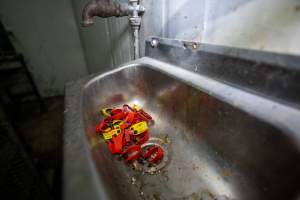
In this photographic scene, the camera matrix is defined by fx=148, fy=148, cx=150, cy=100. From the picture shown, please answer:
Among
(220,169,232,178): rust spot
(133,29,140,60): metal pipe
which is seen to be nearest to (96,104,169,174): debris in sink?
(220,169,232,178): rust spot

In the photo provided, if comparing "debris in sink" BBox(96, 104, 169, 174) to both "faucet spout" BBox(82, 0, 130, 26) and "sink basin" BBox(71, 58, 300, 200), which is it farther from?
"faucet spout" BBox(82, 0, 130, 26)

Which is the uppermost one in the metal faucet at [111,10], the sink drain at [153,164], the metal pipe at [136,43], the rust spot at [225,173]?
the metal faucet at [111,10]

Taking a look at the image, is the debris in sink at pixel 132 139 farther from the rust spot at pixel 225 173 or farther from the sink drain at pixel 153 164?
the rust spot at pixel 225 173

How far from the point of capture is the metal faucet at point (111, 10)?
602mm

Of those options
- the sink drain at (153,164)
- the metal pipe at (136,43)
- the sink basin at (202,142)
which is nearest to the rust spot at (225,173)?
the sink basin at (202,142)

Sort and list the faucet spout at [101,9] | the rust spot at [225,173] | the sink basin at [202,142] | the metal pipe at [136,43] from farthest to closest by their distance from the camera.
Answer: the metal pipe at [136,43], the faucet spout at [101,9], the rust spot at [225,173], the sink basin at [202,142]

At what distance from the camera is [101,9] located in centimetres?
62

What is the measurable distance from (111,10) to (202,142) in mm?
640

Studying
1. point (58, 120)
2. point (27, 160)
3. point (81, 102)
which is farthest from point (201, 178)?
point (58, 120)

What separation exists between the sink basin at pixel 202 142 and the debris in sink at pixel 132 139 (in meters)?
0.02

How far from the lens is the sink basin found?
274 mm

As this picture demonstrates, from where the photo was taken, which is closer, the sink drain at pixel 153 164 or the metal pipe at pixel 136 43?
the sink drain at pixel 153 164

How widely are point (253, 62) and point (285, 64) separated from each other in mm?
64

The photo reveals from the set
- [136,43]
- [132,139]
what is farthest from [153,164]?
[136,43]
